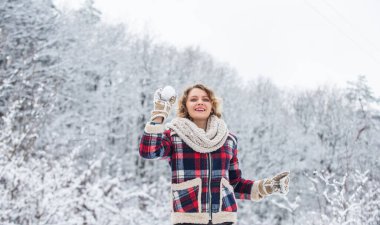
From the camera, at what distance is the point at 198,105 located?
2.49m

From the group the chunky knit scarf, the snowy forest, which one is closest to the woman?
the chunky knit scarf

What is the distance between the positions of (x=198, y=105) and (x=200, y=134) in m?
0.24

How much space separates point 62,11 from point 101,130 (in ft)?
19.6

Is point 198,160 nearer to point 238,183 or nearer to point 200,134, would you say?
point 200,134

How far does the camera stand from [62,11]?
2041cm

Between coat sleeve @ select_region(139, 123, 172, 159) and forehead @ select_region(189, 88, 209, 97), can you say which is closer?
coat sleeve @ select_region(139, 123, 172, 159)

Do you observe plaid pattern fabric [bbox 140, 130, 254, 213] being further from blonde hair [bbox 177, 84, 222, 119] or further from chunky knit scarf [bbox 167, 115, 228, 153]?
blonde hair [bbox 177, 84, 222, 119]

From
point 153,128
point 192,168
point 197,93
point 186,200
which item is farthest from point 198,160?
point 197,93

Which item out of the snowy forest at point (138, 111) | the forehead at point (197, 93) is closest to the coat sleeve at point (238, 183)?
the forehead at point (197, 93)

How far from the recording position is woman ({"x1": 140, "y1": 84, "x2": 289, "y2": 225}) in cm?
219

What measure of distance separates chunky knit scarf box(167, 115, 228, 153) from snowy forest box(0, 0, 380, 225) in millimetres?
5900

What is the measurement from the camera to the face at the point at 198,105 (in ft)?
8.14

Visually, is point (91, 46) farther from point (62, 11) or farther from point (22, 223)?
point (22, 223)

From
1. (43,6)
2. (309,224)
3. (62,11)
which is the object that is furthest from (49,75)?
(309,224)
